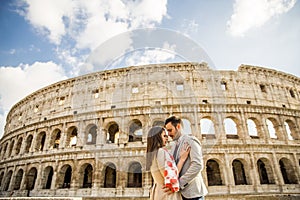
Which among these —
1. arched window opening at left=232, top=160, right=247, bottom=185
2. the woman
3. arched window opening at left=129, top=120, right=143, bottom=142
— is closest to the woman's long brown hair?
the woman

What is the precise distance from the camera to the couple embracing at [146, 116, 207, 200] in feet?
7.78

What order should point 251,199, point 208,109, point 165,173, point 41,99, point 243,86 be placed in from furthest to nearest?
1. point 41,99
2. point 243,86
3. point 208,109
4. point 251,199
5. point 165,173

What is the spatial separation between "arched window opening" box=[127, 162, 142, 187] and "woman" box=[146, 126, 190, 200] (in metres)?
14.4

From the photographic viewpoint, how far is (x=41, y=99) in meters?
21.0

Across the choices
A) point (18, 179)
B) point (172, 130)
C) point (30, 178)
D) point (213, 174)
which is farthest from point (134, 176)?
point (172, 130)

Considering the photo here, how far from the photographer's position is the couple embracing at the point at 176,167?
93.4 inches

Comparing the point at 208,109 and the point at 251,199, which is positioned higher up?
the point at 208,109

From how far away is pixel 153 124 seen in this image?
627 inches

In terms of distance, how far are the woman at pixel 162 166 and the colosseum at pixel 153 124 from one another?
1221 cm

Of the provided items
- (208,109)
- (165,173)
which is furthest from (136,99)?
(165,173)

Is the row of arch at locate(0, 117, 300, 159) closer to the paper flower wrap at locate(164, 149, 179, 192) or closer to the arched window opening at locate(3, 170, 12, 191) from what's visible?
the arched window opening at locate(3, 170, 12, 191)

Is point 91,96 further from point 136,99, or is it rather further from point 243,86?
point 243,86

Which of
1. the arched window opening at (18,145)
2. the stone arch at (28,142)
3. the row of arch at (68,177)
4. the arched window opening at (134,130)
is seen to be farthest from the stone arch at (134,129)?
the arched window opening at (18,145)

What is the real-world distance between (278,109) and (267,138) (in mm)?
3336
